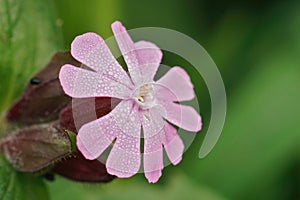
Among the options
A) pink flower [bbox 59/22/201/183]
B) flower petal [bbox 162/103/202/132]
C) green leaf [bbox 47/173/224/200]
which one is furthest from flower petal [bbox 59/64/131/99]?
green leaf [bbox 47/173/224/200]

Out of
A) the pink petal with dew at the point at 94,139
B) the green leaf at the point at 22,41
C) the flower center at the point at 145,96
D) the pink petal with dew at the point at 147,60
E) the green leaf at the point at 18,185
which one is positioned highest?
the pink petal with dew at the point at 147,60

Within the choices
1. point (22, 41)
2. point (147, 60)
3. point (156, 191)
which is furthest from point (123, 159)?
point (156, 191)

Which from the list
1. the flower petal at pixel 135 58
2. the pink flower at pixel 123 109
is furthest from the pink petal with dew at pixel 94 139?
the flower petal at pixel 135 58

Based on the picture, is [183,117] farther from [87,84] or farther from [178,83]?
[87,84]

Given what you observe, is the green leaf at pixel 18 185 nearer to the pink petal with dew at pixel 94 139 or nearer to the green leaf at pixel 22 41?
the green leaf at pixel 22 41

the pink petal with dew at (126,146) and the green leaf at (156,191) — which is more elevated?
the pink petal with dew at (126,146)
